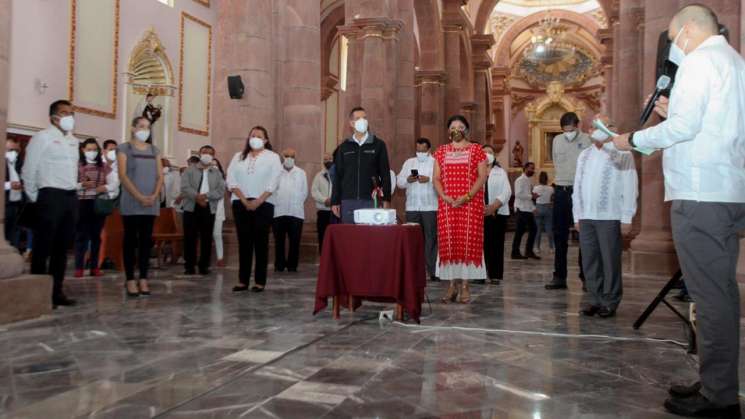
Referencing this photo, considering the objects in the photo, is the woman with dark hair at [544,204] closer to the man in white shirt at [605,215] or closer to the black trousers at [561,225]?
the black trousers at [561,225]

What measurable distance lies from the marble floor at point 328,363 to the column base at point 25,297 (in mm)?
203

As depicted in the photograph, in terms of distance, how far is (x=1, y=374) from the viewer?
11.2ft

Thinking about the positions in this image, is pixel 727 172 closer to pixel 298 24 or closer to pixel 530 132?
pixel 298 24

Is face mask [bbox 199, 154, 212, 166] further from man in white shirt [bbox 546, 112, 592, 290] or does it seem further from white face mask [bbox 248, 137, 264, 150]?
man in white shirt [bbox 546, 112, 592, 290]

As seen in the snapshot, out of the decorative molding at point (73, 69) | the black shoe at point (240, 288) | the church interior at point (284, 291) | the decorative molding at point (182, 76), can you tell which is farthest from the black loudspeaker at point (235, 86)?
the decorative molding at point (182, 76)

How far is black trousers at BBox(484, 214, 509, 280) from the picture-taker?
8.37m

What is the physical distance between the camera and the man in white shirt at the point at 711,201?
2.86 metres

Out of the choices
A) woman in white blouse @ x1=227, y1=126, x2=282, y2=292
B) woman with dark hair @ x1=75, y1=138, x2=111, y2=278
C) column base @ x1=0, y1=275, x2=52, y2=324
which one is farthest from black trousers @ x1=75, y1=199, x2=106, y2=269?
column base @ x1=0, y1=275, x2=52, y2=324

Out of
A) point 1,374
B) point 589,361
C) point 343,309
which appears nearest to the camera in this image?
point 1,374

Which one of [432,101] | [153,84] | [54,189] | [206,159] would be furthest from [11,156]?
[432,101]

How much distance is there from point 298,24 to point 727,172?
8.24 metres

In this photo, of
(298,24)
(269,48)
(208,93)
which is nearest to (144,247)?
(269,48)

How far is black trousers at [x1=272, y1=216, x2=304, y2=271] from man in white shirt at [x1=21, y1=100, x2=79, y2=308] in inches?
146

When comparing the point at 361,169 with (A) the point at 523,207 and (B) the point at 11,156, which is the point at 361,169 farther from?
(A) the point at 523,207
